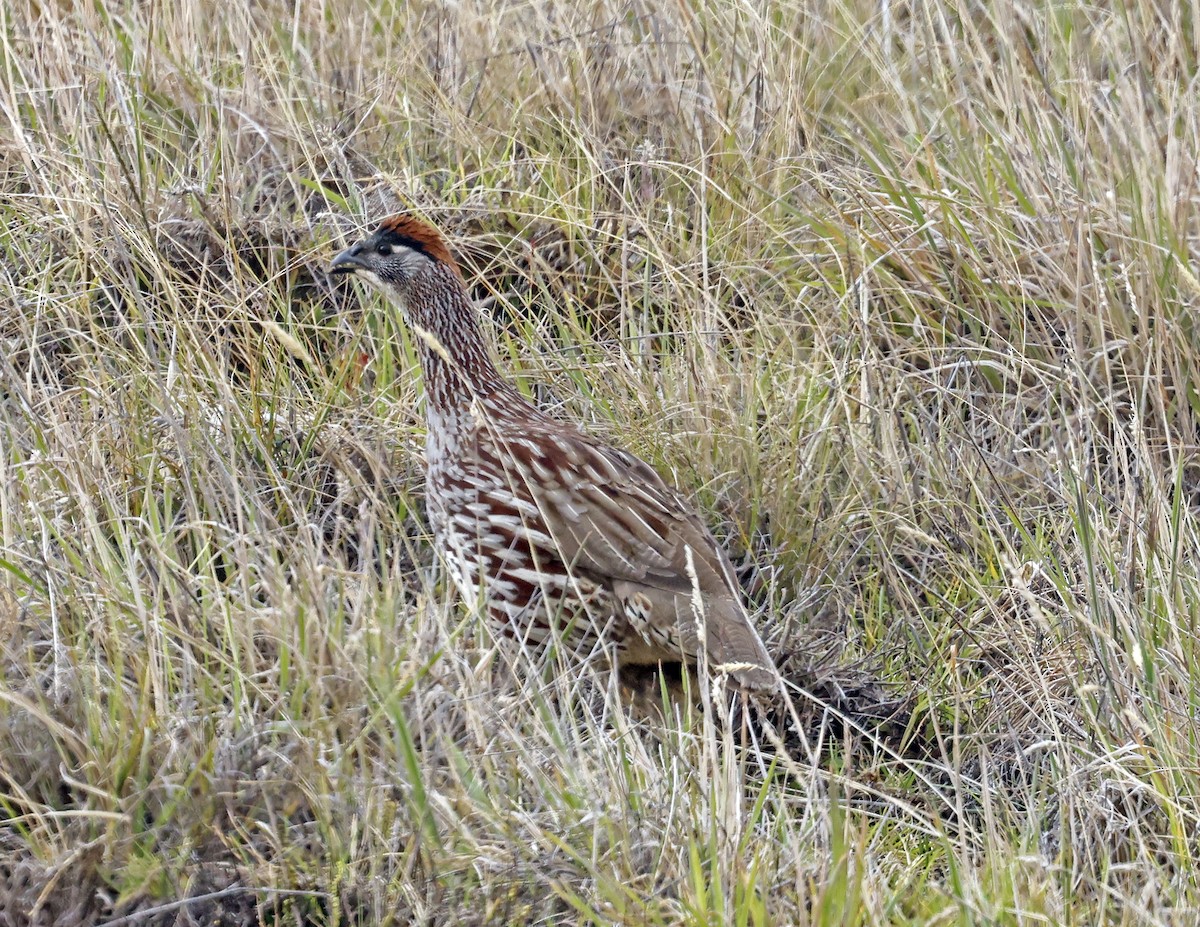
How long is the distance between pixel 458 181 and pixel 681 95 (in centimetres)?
81

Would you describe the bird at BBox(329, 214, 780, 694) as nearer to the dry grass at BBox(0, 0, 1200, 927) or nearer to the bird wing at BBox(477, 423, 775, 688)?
the bird wing at BBox(477, 423, 775, 688)

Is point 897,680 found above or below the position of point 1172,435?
below

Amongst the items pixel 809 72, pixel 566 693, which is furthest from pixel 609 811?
pixel 809 72

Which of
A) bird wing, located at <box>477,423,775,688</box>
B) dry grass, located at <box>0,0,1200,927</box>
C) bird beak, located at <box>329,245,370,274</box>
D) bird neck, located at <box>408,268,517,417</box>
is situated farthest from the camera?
bird beak, located at <box>329,245,370,274</box>

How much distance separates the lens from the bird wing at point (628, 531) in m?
4.12

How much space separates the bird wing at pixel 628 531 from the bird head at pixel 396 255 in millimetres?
690

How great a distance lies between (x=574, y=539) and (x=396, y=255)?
3.61ft

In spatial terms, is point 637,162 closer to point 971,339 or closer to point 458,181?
point 458,181

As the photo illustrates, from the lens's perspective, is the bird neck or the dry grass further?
the bird neck

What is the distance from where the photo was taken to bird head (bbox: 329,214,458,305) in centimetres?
478

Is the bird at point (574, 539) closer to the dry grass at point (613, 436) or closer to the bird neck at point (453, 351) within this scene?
the bird neck at point (453, 351)

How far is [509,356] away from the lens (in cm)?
522

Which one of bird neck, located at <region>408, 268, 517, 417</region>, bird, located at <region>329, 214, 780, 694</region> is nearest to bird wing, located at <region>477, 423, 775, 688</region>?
bird, located at <region>329, 214, 780, 694</region>

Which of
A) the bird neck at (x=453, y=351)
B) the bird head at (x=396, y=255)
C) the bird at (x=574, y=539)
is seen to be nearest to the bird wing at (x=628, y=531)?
the bird at (x=574, y=539)
